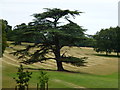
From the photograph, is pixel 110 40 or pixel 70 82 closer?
pixel 70 82

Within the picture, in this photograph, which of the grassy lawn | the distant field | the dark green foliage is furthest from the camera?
the dark green foliage

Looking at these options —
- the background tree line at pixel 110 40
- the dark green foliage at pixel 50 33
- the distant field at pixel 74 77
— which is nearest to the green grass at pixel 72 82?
the distant field at pixel 74 77

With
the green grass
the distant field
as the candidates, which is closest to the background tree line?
the distant field

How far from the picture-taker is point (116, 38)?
286 ft

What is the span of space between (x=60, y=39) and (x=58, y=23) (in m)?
2.98

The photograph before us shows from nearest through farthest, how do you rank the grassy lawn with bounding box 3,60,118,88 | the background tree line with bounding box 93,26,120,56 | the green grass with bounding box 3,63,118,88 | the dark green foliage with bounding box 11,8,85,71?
the grassy lawn with bounding box 3,60,118,88 → the green grass with bounding box 3,63,118,88 → the dark green foliage with bounding box 11,8,85,71 → the background tree line with bounding box 93,26,120,56

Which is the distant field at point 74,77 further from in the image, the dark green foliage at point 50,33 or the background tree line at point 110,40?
the background tree line at point 110,40

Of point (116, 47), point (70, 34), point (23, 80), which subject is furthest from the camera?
point (116, 47)

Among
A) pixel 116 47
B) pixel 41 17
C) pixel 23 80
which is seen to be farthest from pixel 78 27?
pixel 116 47

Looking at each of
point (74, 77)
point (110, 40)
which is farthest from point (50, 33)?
point (110, 40)

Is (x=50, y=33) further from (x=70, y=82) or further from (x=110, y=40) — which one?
(x=110, y=40)

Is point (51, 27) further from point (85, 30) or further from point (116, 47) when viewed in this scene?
point (116, 47)

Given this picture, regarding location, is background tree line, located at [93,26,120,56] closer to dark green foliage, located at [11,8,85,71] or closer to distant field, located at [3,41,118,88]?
distant field, located at [3,41,118,88]

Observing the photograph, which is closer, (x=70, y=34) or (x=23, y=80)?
(x=23, y=80)
